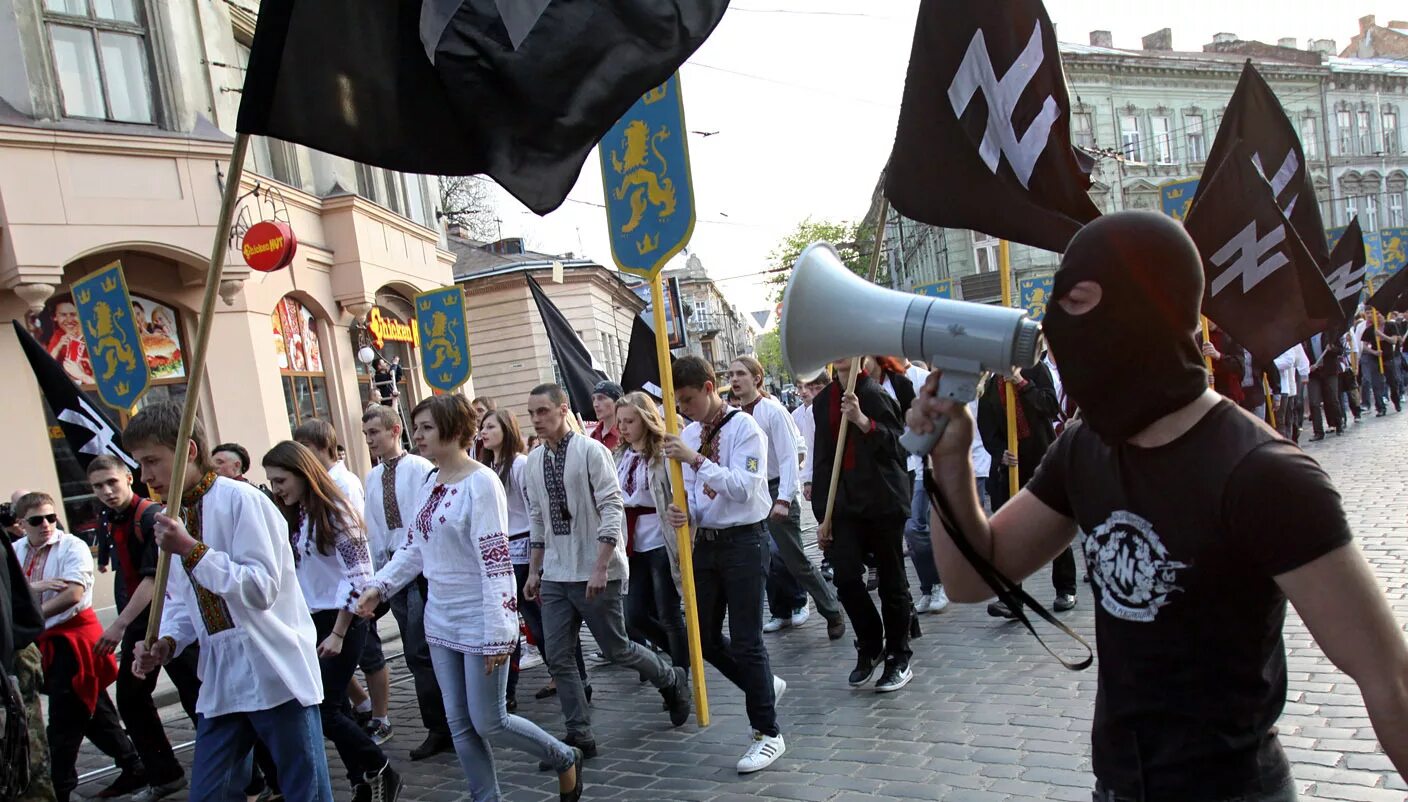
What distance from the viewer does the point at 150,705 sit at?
18.1ft

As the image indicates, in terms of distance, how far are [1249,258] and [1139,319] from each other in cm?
465

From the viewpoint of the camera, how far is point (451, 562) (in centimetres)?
438

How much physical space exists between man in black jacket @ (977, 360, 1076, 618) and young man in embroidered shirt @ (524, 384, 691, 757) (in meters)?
2.66

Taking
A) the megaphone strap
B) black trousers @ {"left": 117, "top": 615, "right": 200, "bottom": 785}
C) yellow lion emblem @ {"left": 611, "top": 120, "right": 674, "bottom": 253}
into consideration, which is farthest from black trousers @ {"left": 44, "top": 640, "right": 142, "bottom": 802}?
the megaphone strap

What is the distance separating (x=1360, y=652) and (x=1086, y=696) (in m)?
3.77

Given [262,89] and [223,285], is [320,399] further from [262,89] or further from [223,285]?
[262,89]

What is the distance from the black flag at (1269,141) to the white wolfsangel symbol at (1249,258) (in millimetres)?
929

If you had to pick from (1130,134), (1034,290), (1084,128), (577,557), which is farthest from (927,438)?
(1130,134)

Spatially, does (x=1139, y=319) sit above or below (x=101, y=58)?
below

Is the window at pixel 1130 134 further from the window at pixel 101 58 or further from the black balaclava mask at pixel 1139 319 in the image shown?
the black balaclava mask at pixel 1139 319

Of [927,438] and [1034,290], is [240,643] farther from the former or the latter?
[1034,290]

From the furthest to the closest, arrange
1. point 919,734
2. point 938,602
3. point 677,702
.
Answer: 1. point 938,602
2. point 677,702
3. point 919,734

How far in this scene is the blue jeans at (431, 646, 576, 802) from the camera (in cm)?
425

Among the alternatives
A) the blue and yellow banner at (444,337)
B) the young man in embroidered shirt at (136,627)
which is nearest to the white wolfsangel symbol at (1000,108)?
the young man in embroidered shirt at (136,627)
